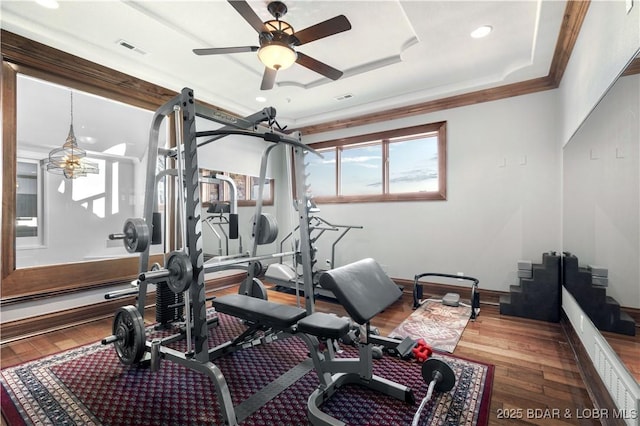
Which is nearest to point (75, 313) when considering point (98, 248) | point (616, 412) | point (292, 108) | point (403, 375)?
point (98, 248)

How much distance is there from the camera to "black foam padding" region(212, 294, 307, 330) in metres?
1.78

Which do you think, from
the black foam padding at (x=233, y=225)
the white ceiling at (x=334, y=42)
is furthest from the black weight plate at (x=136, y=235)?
the white ceiling at (x=334, y=42)

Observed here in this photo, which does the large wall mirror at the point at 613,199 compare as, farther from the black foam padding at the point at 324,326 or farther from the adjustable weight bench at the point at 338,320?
the black foam padding at the point at 324,326

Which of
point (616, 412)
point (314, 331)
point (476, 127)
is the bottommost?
point (616, 412)

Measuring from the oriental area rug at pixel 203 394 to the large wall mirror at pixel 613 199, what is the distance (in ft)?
2.88

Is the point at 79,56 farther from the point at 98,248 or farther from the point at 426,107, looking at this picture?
the point at 426,107

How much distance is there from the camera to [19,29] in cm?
270

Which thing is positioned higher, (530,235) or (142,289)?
(530,235)

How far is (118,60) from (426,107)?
12.8ft

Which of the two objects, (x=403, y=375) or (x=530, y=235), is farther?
(x=530, y=235)

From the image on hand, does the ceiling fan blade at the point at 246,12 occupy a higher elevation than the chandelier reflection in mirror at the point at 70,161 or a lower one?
higher

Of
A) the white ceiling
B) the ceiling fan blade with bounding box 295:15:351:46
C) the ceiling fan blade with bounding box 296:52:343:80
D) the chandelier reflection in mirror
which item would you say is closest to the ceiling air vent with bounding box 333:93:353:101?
the white ceiling

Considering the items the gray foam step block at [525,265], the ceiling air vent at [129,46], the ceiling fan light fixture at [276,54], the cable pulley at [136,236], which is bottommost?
the gray foam step block at [525,265]

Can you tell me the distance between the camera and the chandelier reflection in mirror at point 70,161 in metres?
3.28
